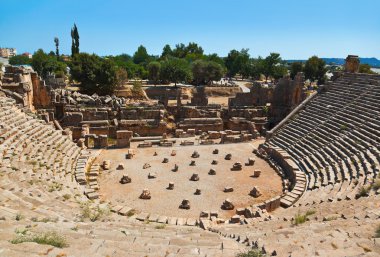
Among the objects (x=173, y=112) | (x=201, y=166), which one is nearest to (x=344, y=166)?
(x=201, y=166)

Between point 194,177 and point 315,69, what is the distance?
47976mm

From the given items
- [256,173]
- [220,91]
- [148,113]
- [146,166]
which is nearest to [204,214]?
[256,173]

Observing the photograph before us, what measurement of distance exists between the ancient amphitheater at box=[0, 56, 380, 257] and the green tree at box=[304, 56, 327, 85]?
30.8 metres

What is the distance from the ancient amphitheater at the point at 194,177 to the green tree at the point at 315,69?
30.8 metres

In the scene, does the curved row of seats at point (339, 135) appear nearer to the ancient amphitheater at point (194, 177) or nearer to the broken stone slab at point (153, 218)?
the ancient amphitheater at point (194, 177)

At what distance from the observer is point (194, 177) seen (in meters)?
16.5

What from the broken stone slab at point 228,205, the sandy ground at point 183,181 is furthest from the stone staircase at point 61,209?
the broken stone slab at point 228,205

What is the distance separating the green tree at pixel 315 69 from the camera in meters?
56.5

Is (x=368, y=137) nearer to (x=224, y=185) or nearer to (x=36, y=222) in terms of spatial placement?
(x=224, y=185)

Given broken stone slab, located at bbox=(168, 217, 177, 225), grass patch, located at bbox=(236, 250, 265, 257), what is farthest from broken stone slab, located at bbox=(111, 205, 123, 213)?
A: grass patch, located at bbox=(236, 250, 265, 257)

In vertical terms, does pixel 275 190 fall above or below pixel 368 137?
below

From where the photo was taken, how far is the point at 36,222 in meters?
7.60

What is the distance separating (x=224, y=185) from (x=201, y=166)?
292 centimetres

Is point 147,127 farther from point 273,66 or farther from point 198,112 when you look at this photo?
point 273,66
